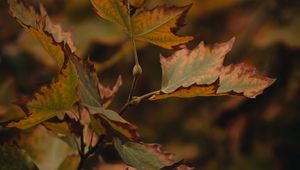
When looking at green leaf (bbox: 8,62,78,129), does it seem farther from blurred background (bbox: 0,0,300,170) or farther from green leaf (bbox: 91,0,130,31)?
blurred background (bbox: 0,0,300,170)

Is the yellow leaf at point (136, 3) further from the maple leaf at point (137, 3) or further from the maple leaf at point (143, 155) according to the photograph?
the maple leaf at point (143, 155)

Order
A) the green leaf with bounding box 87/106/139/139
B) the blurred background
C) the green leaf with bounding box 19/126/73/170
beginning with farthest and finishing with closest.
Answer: the blurred background → the green leaf with bounding box 19/126/73/170 → the green leaf with bounding box 87/106/139/139

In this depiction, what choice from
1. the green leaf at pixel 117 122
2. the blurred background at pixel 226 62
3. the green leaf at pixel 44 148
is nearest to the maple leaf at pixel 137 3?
the green leaf at pixel 117 122

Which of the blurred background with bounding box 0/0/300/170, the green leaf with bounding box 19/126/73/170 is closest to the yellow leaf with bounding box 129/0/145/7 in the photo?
the green leaf with bounding box 19/126/73/170

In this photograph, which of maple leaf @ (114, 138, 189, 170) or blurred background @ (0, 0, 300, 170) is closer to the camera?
maple leaf @ (114, 138, 189, 170)

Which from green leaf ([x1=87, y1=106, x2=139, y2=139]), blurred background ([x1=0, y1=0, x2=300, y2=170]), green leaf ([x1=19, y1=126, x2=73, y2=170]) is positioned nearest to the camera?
green leaf ([x1=87, y1=106, x2=139, y2=139])

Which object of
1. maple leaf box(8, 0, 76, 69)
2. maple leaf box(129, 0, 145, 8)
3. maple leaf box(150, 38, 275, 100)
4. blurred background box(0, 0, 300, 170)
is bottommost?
blurred background box(0, 0, 300, 170)

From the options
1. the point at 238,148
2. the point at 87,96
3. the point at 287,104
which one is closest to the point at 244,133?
the point at 238,148
